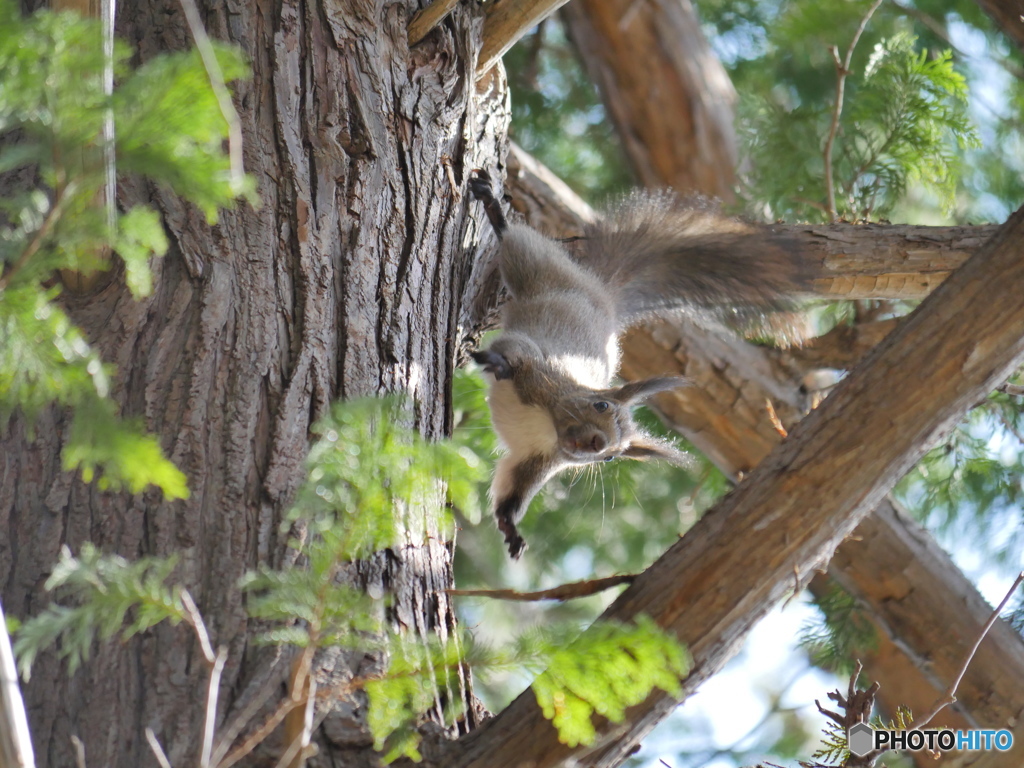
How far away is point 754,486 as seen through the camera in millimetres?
1646

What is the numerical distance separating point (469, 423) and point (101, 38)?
298 centimetres

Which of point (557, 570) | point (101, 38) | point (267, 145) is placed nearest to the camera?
point (101, 38)

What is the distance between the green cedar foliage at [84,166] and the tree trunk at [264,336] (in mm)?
601

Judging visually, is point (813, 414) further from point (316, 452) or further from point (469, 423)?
point (469, 423)

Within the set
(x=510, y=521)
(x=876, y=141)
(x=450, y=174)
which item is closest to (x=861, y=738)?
(x=450, y=174)

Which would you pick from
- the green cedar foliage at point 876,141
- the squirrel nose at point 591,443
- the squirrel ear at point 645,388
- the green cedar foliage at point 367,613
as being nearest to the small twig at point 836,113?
→ the green cedar foliage at point 876,141

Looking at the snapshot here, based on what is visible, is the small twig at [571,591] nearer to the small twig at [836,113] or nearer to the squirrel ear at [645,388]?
the squirrel ear at [645,388]

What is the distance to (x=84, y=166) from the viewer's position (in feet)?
3.43

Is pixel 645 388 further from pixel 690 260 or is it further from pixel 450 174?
pixel 450 174

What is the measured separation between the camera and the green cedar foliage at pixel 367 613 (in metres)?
1.14

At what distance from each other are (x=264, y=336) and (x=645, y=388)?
1.39 m

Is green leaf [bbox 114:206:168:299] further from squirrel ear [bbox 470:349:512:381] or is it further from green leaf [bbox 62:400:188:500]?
squirrel ear [bbox 470:349:512:381]

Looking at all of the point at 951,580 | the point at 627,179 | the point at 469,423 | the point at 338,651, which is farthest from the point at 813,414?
the point at 627,179

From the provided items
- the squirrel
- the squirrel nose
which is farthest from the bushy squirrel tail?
the squirrel nose
